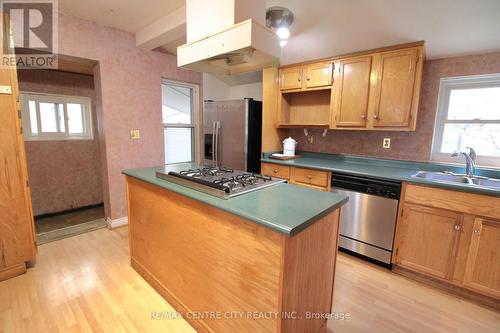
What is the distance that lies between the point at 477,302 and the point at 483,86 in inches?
76.1

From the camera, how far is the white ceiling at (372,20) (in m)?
1.89

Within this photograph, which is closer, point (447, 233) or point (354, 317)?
point (354, 317)

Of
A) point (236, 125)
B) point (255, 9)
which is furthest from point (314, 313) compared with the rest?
point (236, 125)

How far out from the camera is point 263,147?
3.29 metres

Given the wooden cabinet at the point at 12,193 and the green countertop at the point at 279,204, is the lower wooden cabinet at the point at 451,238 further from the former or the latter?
the wooden cabinet at the point at 12,193

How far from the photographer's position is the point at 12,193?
79.0 inches

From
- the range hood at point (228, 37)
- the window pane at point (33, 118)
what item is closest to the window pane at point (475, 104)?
the range hood at point (228, 37)

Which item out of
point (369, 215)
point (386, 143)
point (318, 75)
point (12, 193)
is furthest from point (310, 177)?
point (12, 193)

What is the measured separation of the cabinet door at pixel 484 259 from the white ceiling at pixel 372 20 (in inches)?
61.2

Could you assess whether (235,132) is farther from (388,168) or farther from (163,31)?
(388,168)

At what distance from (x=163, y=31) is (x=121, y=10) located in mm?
414

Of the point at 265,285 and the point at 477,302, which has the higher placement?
the point at 265,285

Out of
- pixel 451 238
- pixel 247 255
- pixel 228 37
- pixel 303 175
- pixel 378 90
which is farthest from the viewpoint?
pixel 303 175

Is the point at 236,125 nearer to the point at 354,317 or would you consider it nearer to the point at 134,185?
the point at 134,185
